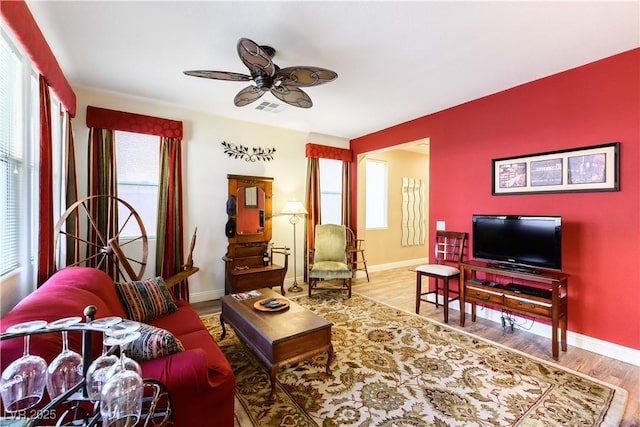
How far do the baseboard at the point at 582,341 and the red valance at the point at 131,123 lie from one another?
4549 mm

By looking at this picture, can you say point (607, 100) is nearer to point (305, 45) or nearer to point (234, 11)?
point (305, 45)

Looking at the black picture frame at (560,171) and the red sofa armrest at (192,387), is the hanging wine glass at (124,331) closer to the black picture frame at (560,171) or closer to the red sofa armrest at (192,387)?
the red sofa armrest at (192,387)

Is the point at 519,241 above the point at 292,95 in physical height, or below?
below

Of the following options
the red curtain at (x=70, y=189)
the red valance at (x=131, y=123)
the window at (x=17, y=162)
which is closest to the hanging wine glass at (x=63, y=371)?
the window at (x=17, y=162)

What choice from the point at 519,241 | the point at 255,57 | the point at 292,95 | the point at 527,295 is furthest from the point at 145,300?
the point at 519,241

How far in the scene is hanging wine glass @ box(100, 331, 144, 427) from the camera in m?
0.81

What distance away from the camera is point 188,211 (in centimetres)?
412

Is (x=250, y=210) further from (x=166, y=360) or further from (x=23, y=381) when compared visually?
(x=23, y=381)

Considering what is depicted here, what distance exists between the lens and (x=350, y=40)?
7.94ft

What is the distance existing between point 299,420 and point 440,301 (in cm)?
289

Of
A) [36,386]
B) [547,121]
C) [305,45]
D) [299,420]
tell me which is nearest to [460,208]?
[547,121]

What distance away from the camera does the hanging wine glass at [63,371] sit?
2.95 ft

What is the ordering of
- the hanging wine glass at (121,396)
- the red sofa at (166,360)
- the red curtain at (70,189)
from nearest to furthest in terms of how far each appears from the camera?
the hanging wine glass at (121,396) → the red sofa at (166,360) → the red curtain at (70,189)

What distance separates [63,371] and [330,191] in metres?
4.93
